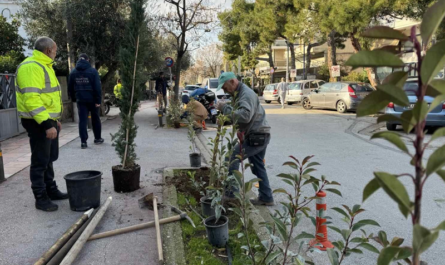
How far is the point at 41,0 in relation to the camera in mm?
12938

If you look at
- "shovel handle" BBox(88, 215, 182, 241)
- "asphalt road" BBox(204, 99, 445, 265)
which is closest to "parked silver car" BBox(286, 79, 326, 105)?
"asphalt road" BBox(204, 99, 445, 265)

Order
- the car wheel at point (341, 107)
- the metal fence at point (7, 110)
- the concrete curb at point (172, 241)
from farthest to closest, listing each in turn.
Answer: the car wheel at point (341, 107) < the metal fence at point (7, 110) < the concrete curb at point (172, 241)

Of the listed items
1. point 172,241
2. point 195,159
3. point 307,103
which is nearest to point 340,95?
point 307,103

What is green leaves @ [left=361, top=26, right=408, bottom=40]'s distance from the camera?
101 centimetres

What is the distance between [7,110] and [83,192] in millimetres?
7178

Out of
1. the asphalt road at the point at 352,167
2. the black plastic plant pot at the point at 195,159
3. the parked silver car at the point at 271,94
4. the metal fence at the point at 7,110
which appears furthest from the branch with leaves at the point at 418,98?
the parked silver car at the point at 271,94

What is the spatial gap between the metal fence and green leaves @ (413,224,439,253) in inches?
423

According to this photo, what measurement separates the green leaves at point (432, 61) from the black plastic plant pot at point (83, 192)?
159 inches

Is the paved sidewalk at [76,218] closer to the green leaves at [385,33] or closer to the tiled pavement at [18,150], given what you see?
the tiled pavement at [18,150]

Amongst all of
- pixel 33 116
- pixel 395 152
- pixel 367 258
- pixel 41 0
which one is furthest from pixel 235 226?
pixel 41 0

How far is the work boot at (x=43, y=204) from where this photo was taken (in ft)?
14.3

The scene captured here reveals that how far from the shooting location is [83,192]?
Answer: 14.0 ft

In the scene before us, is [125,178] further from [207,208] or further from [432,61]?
[432,61]

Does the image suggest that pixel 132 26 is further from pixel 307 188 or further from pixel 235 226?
pixel 307 188
